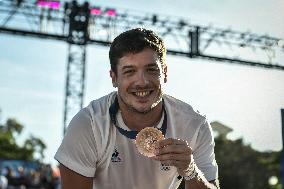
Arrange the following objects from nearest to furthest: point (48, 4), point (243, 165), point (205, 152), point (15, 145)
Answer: point (205, 152), point (48, 4), point (243, 165), point (15, 145)

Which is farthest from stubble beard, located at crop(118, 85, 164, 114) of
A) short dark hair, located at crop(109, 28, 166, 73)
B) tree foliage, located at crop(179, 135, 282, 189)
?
tree foliage, located at crop(179, 135, 282, 189)

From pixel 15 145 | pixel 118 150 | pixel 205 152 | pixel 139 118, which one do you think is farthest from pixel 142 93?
pixel 15 145

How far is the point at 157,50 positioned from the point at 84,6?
51.2ft

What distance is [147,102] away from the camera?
3.50m

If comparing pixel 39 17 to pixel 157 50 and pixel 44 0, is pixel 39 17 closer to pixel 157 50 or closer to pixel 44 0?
pixel 44 0

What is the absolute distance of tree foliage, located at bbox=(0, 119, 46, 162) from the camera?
81188 mm

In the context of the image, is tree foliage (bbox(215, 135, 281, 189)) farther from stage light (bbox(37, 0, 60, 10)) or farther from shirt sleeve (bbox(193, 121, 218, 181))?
shirt sleeve (bbox(193, 121, 218, 181))

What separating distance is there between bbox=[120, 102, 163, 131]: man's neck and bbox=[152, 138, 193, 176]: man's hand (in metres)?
0.55

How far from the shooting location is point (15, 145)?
83062 millimetres

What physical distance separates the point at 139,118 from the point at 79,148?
510 mm

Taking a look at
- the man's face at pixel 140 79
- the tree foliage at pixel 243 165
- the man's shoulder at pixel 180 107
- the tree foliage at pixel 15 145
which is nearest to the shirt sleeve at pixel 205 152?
the man's shoulder at pixel 180 107

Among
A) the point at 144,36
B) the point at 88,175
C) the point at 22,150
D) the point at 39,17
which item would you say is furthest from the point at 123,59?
the point at 22,150

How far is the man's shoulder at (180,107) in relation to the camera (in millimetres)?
3836

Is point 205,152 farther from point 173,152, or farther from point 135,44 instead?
point 135,44
